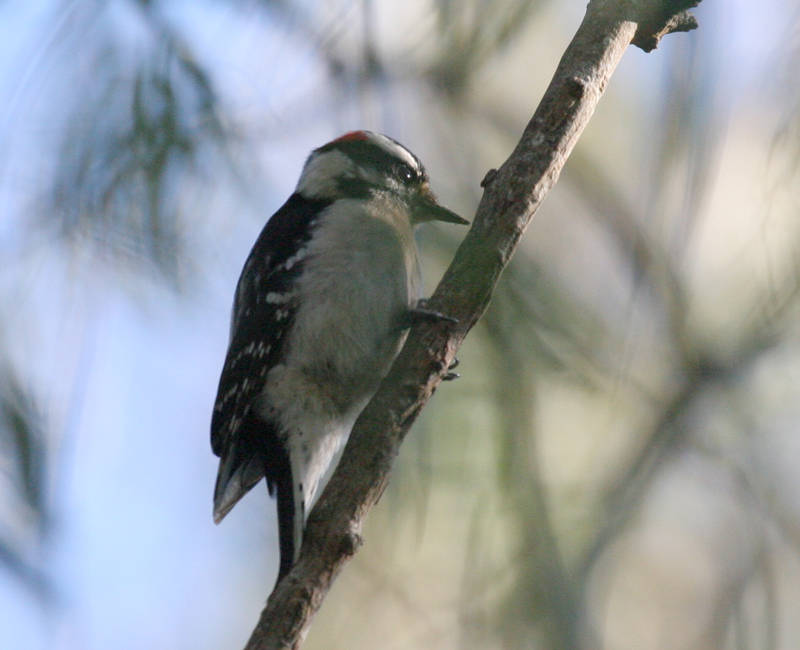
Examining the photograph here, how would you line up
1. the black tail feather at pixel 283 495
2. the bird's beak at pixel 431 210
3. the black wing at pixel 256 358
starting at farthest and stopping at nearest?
the bird's beak at pixel 431 210 < the black wing at pixel 256 358 < the black tail feather at pixel 283 495

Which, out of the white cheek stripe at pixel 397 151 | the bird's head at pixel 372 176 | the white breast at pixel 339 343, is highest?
the white cheek stripe at pixel 397 151

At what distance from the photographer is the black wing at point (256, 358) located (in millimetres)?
2508

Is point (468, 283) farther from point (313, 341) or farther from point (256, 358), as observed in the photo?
point (256, 358)

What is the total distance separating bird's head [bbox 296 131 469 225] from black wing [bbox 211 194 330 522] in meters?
0.13

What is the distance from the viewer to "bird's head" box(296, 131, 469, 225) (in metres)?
2.83

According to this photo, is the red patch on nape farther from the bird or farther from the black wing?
the black wing

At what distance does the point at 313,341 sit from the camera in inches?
102

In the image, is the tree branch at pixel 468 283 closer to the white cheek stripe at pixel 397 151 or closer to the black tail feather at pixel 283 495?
the black tail feather at pixel 283 495

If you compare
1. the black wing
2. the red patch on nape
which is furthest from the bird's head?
the black wing

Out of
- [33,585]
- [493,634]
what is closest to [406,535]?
[493,634]

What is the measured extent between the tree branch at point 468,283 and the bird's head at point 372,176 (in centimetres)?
52

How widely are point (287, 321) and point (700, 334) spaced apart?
1226 mm

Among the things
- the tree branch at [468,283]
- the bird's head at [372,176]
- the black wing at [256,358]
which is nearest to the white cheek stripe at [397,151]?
the bird's head at [372,176]

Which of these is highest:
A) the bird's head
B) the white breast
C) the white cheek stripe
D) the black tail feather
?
the white cheek stripe
